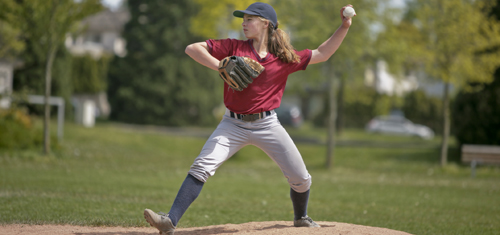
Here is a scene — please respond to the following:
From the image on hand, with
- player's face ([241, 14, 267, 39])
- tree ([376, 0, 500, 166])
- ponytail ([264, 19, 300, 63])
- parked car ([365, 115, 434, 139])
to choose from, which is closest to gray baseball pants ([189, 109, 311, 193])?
ponytail ([264, 19, 300, 63])

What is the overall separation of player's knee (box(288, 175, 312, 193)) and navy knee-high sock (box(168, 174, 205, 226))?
101cm

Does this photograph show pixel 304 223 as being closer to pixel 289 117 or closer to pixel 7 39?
pixel 7 39

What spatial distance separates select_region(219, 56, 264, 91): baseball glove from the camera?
4.43 metres

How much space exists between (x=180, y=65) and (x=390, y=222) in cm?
2983

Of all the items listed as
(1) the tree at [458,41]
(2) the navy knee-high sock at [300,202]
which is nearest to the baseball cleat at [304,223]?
(2) the navy knee-high sock at [300,202]

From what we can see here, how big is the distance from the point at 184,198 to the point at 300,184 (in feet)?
4.05

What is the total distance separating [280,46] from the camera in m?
4.90

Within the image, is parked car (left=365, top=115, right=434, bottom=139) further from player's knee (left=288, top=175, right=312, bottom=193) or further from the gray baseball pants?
the gray baseball pants

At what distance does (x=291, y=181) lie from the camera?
511 cm

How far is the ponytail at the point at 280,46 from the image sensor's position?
4.85m

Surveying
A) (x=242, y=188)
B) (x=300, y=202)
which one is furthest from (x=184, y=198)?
(x=242, y=188)

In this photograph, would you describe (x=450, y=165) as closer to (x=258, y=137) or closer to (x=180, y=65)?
(x=258, y=137)

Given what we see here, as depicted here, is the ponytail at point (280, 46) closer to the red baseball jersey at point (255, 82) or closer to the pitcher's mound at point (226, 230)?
the red baseball jersey at point (255, 82)

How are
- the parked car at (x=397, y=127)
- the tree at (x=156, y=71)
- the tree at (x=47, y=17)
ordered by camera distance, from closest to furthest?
the tree at (x=47, y=17) → the tree at (x=156, y=71) → the parked car at (x=397, y=127)
